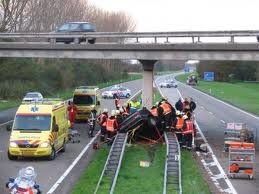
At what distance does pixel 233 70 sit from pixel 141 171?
375ft

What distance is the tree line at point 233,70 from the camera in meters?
132

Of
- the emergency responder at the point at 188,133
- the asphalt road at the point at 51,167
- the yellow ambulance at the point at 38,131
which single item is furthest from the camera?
the emergency responder at the point at 188,133

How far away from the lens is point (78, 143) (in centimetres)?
3247

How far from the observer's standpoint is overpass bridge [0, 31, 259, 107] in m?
33.9

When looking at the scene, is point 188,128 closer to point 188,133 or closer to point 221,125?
point 188,133

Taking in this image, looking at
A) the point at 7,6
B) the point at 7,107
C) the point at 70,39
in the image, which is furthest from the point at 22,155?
the point at 7,6

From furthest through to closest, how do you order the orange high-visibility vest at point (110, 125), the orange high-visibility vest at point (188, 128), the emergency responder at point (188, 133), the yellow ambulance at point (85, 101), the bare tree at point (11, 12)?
the bare tree at point (11, 12) < the yellow ambulance at point (85, 101) < the orange high-visibility vest at point (110, 125) < the emergency responder at point (188, 133) < the orange high-visibility vest at point (188, 128)

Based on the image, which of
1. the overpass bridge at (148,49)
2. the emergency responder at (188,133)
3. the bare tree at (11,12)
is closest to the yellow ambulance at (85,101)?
the overpass bridge at (148,49)

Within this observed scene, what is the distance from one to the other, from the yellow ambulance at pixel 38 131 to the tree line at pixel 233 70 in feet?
349

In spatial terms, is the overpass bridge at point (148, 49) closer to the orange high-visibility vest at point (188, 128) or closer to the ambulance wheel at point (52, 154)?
the orange high-visibility vest at point (188, 128)

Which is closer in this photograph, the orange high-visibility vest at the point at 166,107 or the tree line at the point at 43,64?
the orange high-visibility vest at the point at 166,107

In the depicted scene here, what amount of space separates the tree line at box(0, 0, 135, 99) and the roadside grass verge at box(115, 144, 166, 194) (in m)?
39.1

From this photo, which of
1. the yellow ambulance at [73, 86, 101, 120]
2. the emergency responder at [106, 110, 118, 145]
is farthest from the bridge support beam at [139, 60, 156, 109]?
the emergency responder at [106, 110, 118, 145]

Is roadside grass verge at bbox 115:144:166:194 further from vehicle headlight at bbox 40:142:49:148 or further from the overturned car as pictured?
vehicle headlight at bbox 40:142:49:148
